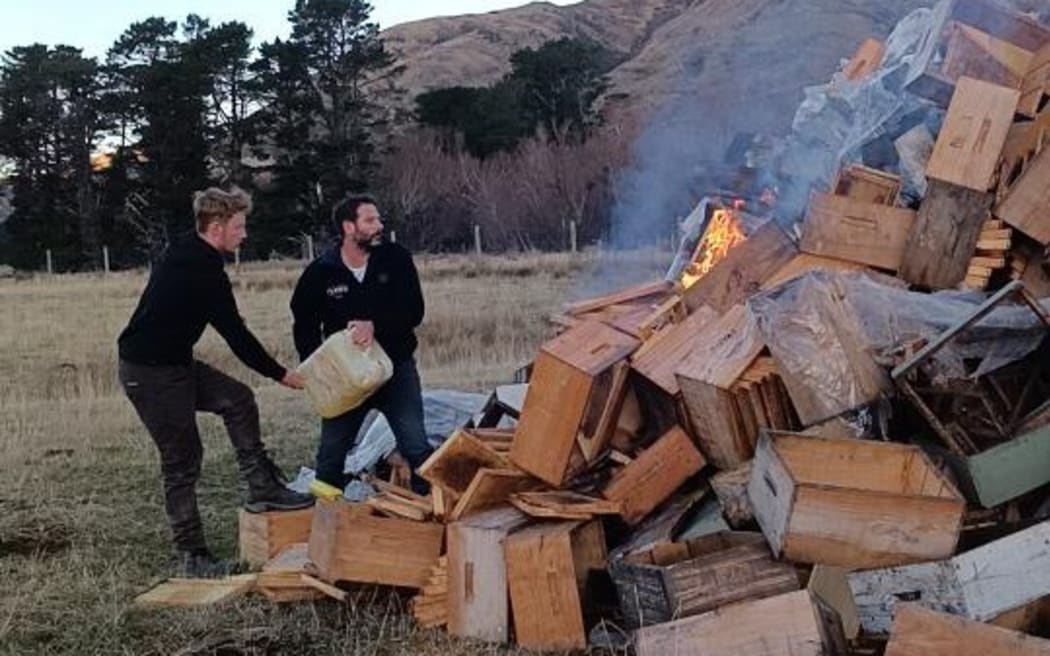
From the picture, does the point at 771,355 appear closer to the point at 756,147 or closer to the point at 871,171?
the point at 871,171

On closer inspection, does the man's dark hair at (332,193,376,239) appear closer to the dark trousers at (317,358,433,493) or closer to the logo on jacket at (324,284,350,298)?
the logo on jacket at (324,284,350,298)

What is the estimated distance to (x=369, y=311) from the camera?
5387mm

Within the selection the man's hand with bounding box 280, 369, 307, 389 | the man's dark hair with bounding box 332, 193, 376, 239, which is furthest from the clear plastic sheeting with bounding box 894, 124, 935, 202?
the man's hand with bounding box 280, 369, 307, 389

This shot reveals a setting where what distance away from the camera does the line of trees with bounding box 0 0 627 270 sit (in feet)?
120

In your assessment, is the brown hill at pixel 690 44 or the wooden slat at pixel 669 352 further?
the brown hill at pixel 690 44

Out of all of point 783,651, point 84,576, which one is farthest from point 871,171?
point 84,576

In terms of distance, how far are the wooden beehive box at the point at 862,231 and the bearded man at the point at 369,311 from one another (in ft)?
6.02

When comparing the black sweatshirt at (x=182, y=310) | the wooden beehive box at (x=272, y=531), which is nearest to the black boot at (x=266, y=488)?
the wooden beehive box at (x=272, y=531)

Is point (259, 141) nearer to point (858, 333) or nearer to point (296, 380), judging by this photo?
point (296, 380)

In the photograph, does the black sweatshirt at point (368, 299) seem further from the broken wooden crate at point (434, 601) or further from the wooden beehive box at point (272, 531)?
the broken wooden crate at point (434, 601)

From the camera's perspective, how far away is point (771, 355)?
13.7 ft

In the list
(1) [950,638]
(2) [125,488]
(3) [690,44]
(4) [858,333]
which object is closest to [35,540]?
(2) [125,488]

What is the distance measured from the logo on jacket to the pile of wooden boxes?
3.14 feet

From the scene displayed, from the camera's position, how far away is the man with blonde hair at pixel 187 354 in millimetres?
5121
